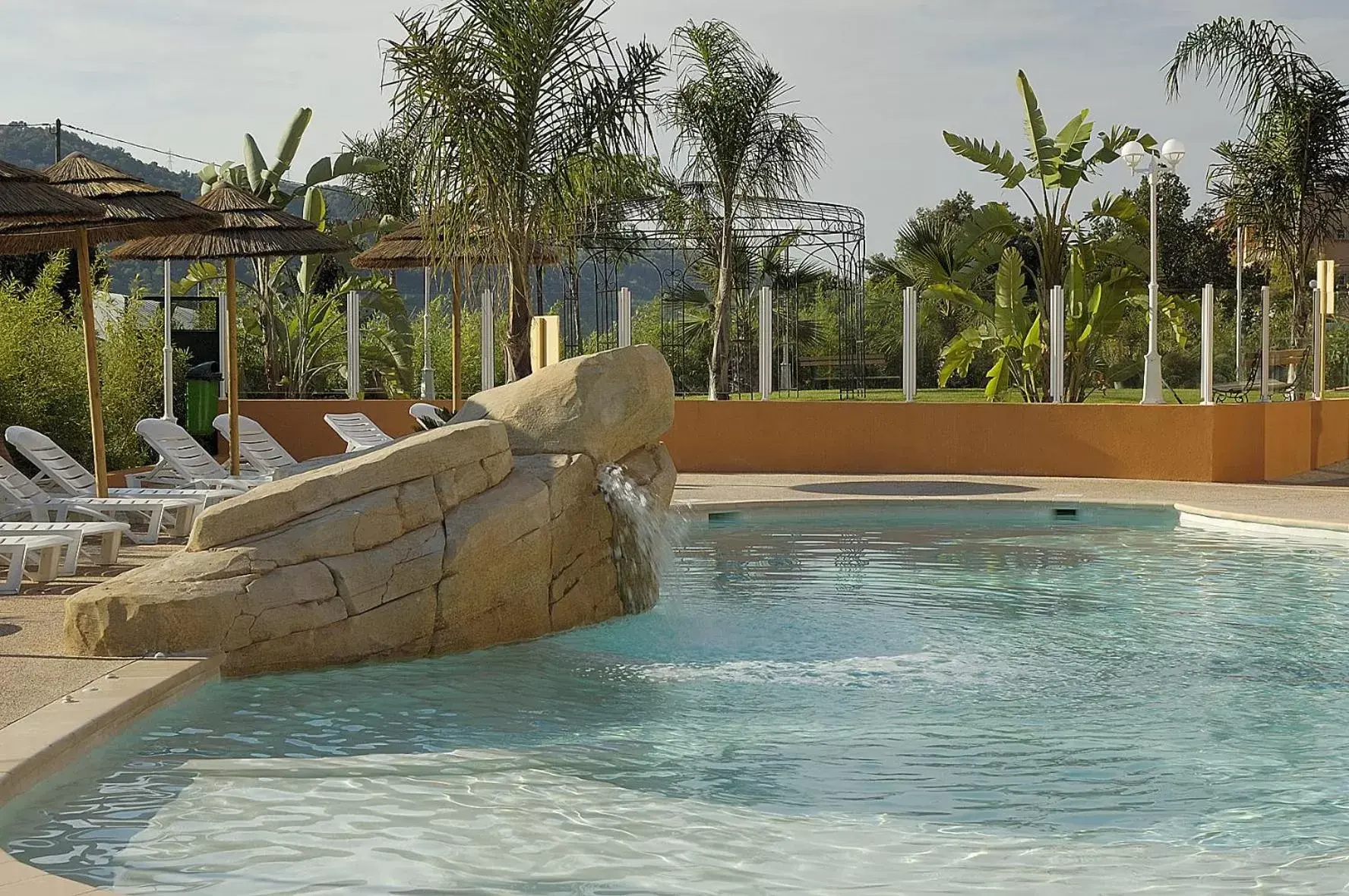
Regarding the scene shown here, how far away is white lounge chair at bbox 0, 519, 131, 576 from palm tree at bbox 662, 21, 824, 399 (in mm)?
11189

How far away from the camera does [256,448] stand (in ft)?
51.7

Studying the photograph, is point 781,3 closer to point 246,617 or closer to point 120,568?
point 120,568

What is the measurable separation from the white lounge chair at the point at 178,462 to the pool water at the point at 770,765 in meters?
5.90

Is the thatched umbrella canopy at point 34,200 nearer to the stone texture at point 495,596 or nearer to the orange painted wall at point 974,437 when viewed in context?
the stone texture at point 495,596

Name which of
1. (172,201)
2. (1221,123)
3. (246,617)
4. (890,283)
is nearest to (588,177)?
(172,201)

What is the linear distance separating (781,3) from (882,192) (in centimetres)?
926

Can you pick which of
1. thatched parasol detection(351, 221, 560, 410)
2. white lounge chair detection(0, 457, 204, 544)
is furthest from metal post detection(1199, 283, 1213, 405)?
white lounge chair detection(0, 457, 204, 544)

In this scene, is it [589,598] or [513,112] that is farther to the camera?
[513,112]

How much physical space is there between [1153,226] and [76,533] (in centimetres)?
1269

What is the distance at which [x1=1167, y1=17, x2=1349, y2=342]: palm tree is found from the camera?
1969 centimetres

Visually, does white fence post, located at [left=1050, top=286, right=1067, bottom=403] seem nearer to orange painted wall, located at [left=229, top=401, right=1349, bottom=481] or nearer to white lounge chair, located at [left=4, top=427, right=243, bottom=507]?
orange painted wall, located at [left=229, top=401, right=1349, bottom=481]

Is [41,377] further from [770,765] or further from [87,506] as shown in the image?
[770,765]

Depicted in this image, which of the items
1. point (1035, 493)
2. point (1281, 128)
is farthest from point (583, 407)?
point (1281, 128)

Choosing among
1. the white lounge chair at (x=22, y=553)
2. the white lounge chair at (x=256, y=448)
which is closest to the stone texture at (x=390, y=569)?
the white lounge chair at (x=22, y=553)
